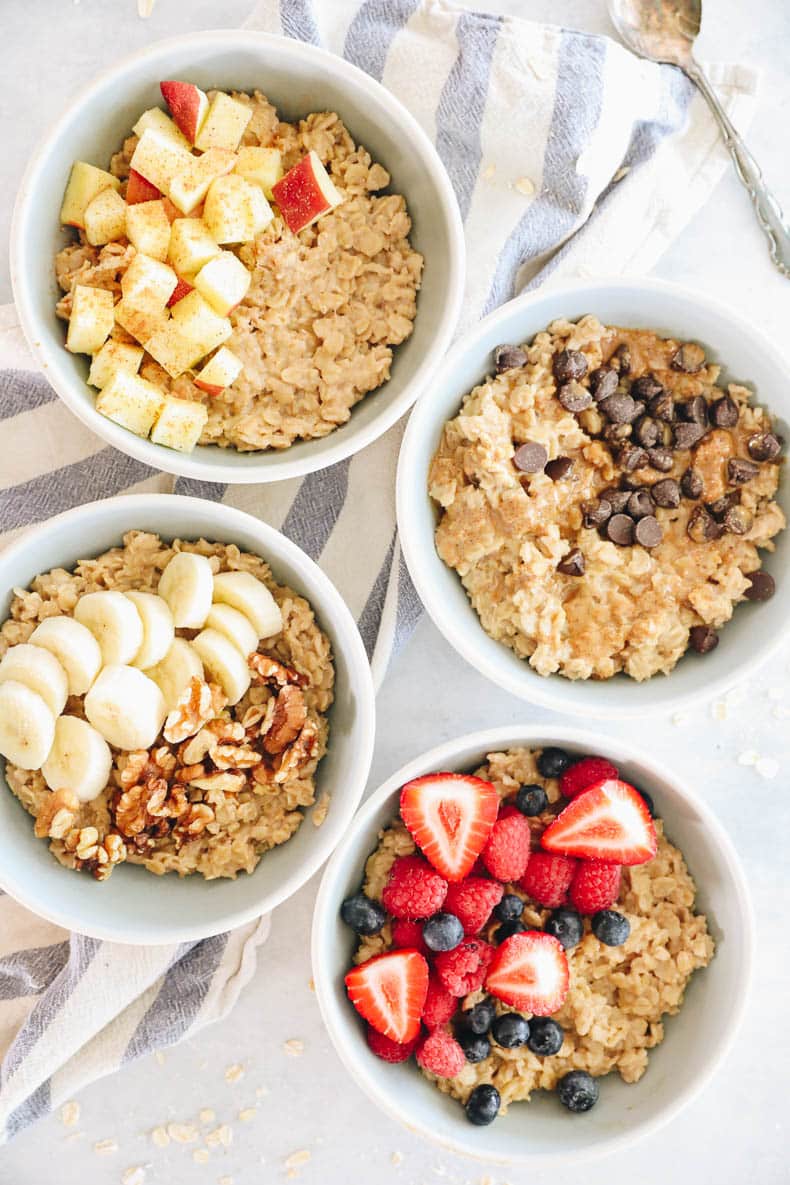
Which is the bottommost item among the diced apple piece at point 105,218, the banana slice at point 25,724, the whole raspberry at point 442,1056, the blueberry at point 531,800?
the whole raspberry at point 442,1056

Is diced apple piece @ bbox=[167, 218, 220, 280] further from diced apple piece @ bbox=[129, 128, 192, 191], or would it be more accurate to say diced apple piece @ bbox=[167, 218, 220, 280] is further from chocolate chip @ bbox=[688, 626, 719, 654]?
chocolate chip @ bbox=[688, 626, 719, 654]

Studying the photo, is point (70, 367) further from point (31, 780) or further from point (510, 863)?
point (510, 863)

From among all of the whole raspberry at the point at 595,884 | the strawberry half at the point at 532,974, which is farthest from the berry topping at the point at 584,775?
the strawberry half at the point at 532,974

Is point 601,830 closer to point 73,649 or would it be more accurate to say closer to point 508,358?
point 508,358

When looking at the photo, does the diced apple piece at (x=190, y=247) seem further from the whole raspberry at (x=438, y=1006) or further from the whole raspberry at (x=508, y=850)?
the whole raspberry at (x=438, y=1006)

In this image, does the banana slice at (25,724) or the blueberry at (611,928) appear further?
the blueberry at (611,928)

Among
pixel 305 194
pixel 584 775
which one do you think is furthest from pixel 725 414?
pixel 305 194
